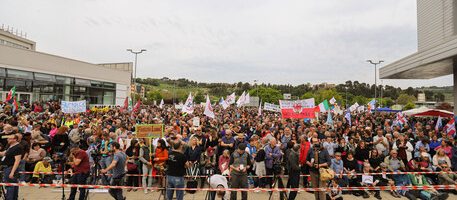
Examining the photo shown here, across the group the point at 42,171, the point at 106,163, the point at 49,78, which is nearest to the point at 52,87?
the point at 49,78

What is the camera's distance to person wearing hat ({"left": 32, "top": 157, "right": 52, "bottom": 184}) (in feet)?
28.1

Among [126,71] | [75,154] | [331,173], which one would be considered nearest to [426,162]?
[331,173]

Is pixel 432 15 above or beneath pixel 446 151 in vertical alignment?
above

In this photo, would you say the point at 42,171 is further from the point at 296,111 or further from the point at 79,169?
the point at 296,111

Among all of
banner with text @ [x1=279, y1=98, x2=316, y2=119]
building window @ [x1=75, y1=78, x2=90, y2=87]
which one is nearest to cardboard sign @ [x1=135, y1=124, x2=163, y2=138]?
banner with text @ [x1=279, y1=98, x2=316, y2=119]

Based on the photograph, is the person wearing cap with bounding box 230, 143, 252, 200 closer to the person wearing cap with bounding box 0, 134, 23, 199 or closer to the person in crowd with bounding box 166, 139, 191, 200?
the person in crowd with bounding box 166, 139, 191, 200

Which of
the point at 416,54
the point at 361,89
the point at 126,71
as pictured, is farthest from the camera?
the point at 361,89

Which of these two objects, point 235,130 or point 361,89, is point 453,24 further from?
point 361,89

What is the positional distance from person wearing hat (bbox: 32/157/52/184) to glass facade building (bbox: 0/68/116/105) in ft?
79.6

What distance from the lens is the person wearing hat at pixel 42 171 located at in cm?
858

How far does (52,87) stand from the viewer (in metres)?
33.7

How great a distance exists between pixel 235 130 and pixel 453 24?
1885 centimetres

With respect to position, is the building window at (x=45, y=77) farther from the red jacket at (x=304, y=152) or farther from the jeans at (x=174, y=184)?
the red jacket at (x=304, y=152)

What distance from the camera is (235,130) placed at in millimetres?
12102
